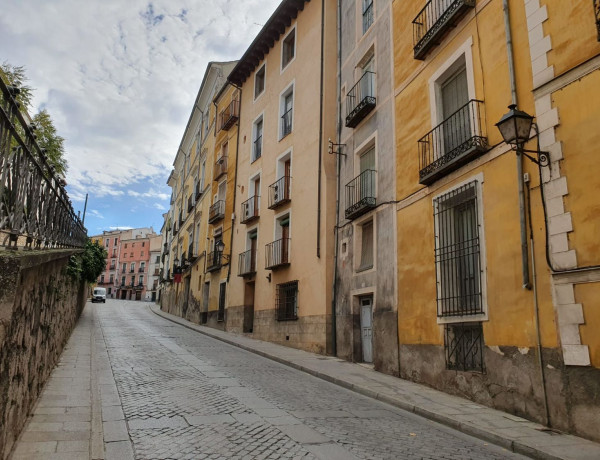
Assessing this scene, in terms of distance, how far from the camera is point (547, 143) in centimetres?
691

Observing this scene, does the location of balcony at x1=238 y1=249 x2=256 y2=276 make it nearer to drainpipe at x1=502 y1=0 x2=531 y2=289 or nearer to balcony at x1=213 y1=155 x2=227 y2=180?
balcony at x1=213 y1=155 x2=227 y2=180

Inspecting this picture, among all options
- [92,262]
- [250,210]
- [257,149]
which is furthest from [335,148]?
[92,262]

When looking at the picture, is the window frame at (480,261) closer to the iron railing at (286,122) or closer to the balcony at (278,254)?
the balcony at (278,254)

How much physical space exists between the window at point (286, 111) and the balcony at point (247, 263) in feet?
16.6

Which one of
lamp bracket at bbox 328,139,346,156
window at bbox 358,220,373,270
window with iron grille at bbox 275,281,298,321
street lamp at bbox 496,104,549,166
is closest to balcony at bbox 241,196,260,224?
window with iron grille at bbox 275,281,298,321

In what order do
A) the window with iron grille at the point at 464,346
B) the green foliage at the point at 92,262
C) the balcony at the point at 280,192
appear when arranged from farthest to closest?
1. the green foliage at the point at 92,262
2. the balcony at the point at 280,192
3. the window with iron grille at the point at 464,346

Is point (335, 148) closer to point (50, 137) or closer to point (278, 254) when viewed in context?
point (278, 254)

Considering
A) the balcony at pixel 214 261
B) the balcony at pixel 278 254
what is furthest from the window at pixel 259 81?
the balcony at pixel 278 254

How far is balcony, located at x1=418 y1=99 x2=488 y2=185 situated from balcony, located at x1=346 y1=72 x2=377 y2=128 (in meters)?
3.05

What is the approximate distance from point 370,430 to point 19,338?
4117 millimetres

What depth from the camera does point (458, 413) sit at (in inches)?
275

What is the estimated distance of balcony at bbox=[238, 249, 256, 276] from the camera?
64.4 ft

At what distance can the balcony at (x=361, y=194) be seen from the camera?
12.3 m

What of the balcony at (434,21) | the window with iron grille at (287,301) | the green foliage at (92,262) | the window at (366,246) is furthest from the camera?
the green foliage at (92,262)
